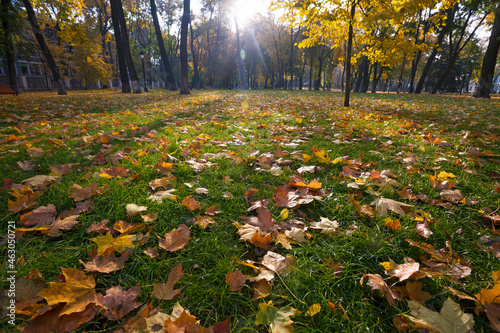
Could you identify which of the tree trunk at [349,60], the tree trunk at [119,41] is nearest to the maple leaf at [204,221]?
the tree trunk at [349,60]

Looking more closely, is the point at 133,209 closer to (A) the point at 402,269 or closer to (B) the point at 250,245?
(B) the point at 250,245

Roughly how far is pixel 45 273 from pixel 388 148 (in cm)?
389

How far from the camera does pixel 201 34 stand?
33094mm

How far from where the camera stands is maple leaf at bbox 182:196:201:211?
5.67 feet

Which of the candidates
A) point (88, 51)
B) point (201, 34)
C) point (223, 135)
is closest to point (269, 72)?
point (201, 34)

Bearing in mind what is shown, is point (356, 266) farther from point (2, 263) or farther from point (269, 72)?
point (269, 72)

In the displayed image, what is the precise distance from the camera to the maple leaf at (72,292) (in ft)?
3.06

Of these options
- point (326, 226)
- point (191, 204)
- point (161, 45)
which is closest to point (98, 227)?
point (191, 204)

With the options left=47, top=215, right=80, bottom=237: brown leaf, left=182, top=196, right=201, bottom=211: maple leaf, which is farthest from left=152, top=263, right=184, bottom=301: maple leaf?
left=47, top=215, right=80, bottom=237: brown leaf

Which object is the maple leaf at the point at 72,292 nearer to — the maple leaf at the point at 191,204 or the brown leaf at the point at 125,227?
the brown leaf at the point at 125,227

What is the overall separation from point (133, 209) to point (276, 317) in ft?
4.08

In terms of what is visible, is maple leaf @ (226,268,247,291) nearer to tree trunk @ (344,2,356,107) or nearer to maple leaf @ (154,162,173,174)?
maple leaf @ (154,162,173,174)

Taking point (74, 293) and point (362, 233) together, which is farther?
point (362, 233)

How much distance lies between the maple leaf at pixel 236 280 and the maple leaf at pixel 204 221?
48 centimetres
